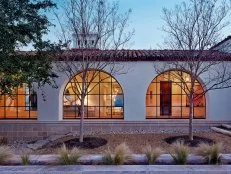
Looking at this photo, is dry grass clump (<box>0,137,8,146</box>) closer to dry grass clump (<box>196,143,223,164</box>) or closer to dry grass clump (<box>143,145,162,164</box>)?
dry grass clump (<box>143,145,162,164</box>)

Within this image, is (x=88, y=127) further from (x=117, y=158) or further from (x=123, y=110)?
(x=117, y=158)

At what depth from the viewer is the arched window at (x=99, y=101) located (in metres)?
16.4

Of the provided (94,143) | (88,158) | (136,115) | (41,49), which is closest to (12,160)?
(88,158)

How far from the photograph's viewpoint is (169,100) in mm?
17375

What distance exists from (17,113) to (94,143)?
5996 mm

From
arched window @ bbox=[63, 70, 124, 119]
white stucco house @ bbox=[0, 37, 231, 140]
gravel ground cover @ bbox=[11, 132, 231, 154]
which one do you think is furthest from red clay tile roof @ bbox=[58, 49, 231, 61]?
gravel ground cover @ bbox=[11, 132, 231, 154]

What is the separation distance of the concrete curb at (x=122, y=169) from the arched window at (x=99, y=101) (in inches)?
335

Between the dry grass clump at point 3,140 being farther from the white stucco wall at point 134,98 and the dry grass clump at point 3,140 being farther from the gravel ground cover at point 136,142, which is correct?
the white stucco wall at point 134,98

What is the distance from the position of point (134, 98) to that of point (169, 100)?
2581 mm

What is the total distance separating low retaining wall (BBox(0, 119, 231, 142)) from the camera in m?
15.5

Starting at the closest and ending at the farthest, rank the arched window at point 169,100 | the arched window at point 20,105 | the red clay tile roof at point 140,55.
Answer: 1. the red clay tile roof at point 140,55
2. the arched window at point 20,105
3. the arched window at point 169,100

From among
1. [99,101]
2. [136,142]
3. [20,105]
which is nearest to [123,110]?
[99,101]

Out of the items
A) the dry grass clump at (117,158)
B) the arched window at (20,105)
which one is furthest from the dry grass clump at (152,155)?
the arched window at (20,105)

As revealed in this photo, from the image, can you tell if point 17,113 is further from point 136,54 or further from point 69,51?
point 136,54
